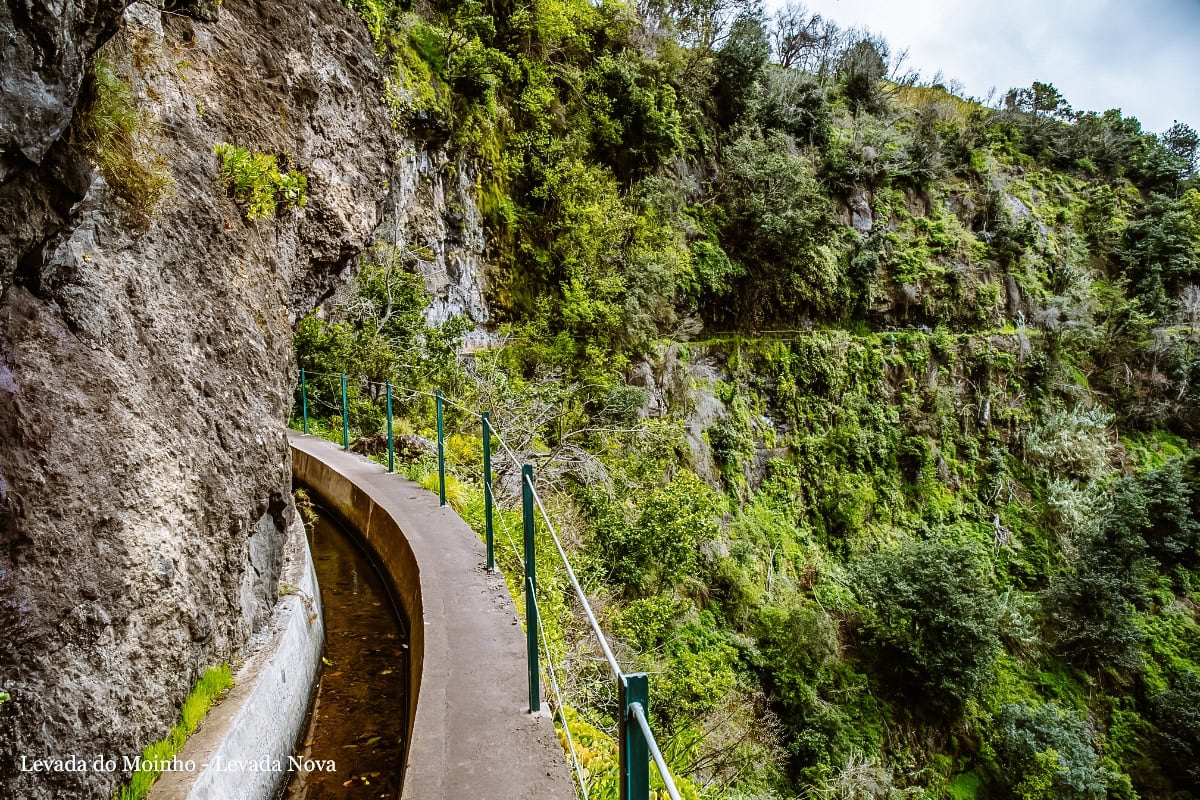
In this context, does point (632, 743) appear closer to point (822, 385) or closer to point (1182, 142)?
point (822, 385)

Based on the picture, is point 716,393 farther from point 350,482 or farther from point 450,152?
point 350,482

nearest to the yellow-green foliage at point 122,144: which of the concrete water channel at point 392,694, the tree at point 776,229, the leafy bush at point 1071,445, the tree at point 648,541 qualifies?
the concrete water channel at point 392,694

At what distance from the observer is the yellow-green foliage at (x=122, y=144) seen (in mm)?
2494

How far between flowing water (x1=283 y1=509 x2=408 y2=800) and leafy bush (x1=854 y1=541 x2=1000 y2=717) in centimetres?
1279

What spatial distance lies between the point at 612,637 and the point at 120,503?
6.13 meters

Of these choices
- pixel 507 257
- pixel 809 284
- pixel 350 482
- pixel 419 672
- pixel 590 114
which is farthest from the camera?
pixel 809 284

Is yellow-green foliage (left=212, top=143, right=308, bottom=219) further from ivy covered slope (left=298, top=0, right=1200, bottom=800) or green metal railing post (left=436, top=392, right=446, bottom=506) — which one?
ivy covered slope (left=298, top=0, right=1200, bottom=800)

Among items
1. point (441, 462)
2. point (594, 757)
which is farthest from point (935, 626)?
point (594, 757)

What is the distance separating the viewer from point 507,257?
14508 mm

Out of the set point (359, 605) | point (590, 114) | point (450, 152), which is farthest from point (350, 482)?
point (590, 114)

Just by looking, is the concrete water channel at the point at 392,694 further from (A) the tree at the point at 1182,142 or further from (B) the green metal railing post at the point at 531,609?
(A) the tree at the point at 1182,142

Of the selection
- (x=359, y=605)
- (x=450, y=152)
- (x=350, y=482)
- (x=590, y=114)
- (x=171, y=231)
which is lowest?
(x=359, y=605)

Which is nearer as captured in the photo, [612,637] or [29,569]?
[29,569]

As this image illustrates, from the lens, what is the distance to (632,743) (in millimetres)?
1315
